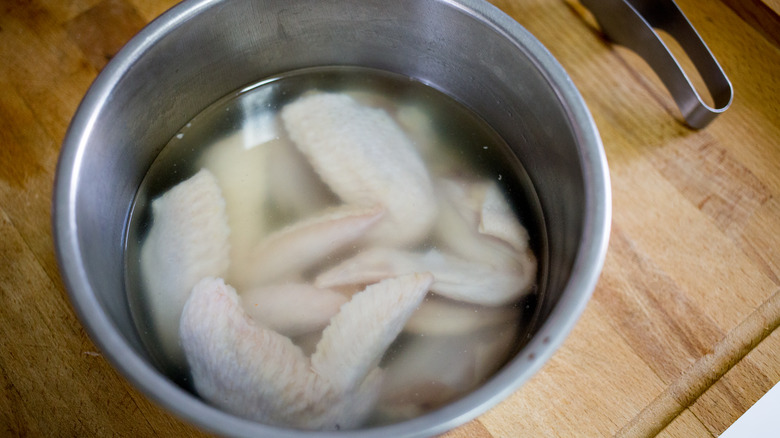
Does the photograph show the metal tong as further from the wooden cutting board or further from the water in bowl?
the water in bowl

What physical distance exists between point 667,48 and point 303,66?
0.51m

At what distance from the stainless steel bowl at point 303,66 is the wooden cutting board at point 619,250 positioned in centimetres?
10

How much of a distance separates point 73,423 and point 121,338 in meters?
0.22

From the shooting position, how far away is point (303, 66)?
85 centimetres

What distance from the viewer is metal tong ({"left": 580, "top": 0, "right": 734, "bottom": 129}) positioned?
787 millimetres

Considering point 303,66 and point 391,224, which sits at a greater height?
point 303,66

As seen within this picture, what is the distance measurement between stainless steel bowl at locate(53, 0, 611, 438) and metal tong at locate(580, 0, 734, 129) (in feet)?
0.74

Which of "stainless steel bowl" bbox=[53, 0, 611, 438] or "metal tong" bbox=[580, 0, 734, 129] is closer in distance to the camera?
"stainless steel bowl" bbox=[53, 0, 611, 438]

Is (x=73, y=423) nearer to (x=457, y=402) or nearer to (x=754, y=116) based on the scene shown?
(x=457, y=402)

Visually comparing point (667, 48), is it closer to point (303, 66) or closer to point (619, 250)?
point (619, 250)

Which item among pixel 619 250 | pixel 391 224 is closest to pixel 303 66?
pixel 391 224

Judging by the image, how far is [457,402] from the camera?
474mm

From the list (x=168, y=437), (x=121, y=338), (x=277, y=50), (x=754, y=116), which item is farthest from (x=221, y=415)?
(x=754, y=116)

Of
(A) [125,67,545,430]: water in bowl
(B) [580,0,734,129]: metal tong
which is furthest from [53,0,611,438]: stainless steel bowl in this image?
(B) [580,0,734,129]: metal tong
